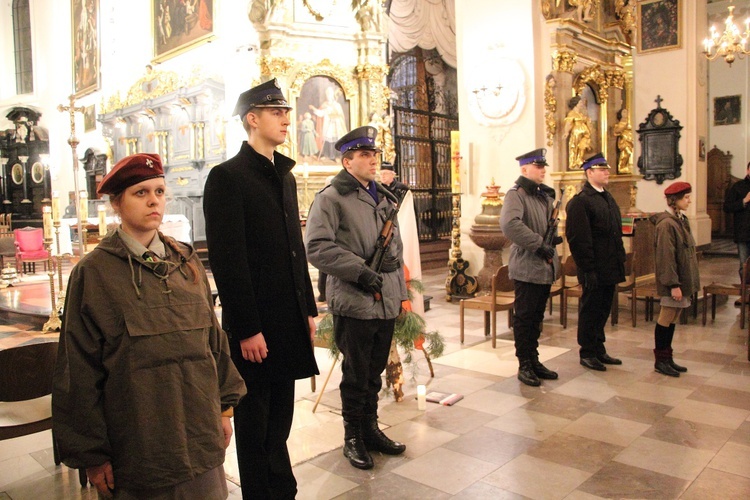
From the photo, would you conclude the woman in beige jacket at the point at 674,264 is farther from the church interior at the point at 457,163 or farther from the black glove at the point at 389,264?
the black glove at the point at 389,264

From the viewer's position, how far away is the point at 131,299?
5.58ft

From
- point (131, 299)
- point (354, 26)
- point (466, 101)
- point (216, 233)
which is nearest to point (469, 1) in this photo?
point (466, 101)

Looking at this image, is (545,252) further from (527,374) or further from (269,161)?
(269,161)

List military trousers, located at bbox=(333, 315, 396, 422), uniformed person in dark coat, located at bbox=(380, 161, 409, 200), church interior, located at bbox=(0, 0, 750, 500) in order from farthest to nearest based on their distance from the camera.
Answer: uniformed person in dark coat, located at bbox=(380, 161, 409, 200), church interior, located at bbox=(0, 0, 750, 500), military trousers, located at bbox=(333, 315, 396, 422)

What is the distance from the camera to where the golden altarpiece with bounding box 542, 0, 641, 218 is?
26.9 feet

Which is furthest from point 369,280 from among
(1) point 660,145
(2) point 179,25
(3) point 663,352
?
(1) point 660,145

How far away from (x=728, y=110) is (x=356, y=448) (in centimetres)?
1794

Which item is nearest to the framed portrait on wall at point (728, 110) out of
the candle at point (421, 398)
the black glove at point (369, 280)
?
the candle at point (421, 398)

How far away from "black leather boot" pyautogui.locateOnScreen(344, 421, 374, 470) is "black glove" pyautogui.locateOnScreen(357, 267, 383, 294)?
2.49ft

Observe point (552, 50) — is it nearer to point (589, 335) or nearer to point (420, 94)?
point (589, 335)

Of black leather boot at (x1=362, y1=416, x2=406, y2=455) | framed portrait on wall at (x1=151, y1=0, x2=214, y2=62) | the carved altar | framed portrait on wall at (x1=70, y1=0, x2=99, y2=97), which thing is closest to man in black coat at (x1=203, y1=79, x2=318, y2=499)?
black leather boot at (x1=362, y1=416, x2=406, y2=455)

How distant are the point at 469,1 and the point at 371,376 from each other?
23.1ft

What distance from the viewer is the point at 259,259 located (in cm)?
240

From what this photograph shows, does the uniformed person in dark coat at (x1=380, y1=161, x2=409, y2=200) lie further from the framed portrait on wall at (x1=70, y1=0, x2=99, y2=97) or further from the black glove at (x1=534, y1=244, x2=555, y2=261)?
the framed portrait on wall at (x1=70, y1=0, x2=99, y2=97)
